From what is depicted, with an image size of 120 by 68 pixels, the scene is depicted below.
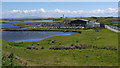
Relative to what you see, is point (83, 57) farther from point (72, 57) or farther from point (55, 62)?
point (55, 62)

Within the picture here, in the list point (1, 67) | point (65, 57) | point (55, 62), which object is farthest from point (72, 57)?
point (1, 67)

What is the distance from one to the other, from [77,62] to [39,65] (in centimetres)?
725

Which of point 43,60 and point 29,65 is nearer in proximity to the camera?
point 29,65

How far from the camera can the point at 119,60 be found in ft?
79.8

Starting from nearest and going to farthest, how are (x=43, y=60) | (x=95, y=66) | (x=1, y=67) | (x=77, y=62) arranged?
1. (x=1, y=67)
2. (x=95, y=66)
3. (x=77, y=62)
4. (x=43, y=60)

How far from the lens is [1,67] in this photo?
20.5m

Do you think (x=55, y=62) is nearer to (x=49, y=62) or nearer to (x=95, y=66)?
(x=49, y=62)

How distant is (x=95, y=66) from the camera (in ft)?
72.0

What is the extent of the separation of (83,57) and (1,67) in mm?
16016

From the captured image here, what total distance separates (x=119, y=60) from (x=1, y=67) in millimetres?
21681

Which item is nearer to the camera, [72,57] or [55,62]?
[55,62]

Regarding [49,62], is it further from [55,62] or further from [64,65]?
[64,65]

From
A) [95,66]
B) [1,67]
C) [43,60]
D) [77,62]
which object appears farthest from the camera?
[43,60]

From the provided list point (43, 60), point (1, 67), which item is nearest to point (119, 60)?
point (43, 60)
